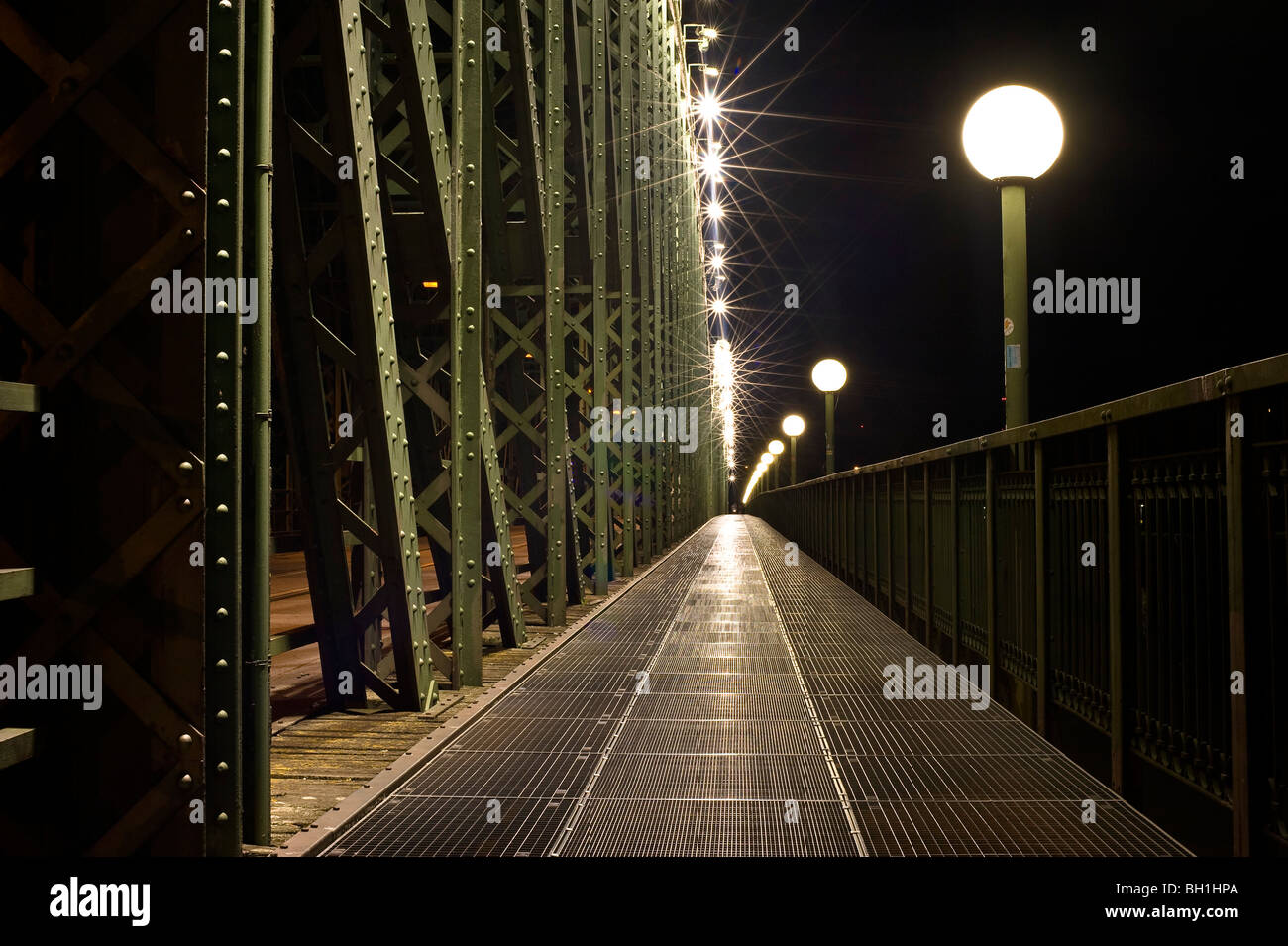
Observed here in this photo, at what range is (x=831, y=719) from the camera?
609 cm

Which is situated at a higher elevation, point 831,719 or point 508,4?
point 508,4

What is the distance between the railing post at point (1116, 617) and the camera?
441cm

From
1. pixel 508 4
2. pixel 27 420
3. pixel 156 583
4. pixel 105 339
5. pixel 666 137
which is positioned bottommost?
pixel 156 583

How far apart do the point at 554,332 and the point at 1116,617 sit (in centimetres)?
660

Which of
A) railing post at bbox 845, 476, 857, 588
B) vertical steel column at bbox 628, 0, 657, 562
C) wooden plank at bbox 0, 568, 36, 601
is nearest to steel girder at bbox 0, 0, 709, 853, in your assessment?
wooden plank at bbox 0, 568, 36, 601

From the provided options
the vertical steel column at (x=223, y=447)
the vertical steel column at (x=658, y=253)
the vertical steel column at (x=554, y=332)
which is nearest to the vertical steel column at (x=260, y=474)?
the vertical steel column at (x=223, y=447)

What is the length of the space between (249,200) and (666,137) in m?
24.1

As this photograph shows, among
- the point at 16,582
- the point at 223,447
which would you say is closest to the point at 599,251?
the point at 223,447

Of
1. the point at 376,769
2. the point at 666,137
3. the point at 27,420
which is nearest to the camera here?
the point at 27,420

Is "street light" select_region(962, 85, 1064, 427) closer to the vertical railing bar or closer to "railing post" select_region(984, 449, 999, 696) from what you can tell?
"railing post" select_region(984, 449, 999, 696)

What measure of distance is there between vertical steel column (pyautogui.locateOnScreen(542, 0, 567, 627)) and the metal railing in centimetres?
405

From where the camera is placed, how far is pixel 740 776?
16.0ft
